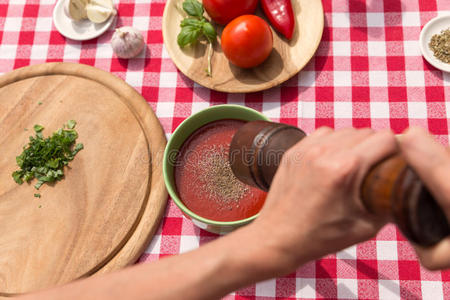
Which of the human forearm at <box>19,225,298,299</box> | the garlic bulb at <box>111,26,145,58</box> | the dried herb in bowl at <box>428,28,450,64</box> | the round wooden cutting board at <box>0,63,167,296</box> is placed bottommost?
the round wooden cutting board at <box>0,63,167,296</box>

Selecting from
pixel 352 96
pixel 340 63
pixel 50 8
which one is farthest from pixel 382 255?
pixel 50 8

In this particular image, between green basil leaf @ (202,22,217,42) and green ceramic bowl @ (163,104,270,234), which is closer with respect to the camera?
green ceramic bowl @ (163,104,270,234)

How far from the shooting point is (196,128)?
1217mm

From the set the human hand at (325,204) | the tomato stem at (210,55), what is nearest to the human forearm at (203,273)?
the human hand at (325,204)

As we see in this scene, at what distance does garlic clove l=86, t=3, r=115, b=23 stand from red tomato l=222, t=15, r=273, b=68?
460 millimetres

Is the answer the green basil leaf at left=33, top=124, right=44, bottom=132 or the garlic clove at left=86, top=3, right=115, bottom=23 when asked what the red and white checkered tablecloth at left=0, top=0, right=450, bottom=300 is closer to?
the garlic clove at left=86, top=3, right=115, bottom=23

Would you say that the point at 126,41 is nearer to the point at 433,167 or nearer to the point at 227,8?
the point at 227,8

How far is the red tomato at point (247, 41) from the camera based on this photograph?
1.25 meters

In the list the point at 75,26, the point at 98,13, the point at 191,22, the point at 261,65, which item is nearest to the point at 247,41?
the point at 261,65

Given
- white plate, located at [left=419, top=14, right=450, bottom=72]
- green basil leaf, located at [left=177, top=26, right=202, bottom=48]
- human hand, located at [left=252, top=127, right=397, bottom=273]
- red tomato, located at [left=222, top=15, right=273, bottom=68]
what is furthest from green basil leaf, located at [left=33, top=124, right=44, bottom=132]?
white plate, located at [left=419, top=14, right=450, bottom=72]

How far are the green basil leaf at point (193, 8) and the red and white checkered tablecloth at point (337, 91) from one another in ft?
0.52

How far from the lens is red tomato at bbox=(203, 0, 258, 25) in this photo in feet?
4.35

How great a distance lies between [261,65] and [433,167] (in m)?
0.90

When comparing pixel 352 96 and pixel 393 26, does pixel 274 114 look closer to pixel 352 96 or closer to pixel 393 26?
pixel 352 96
